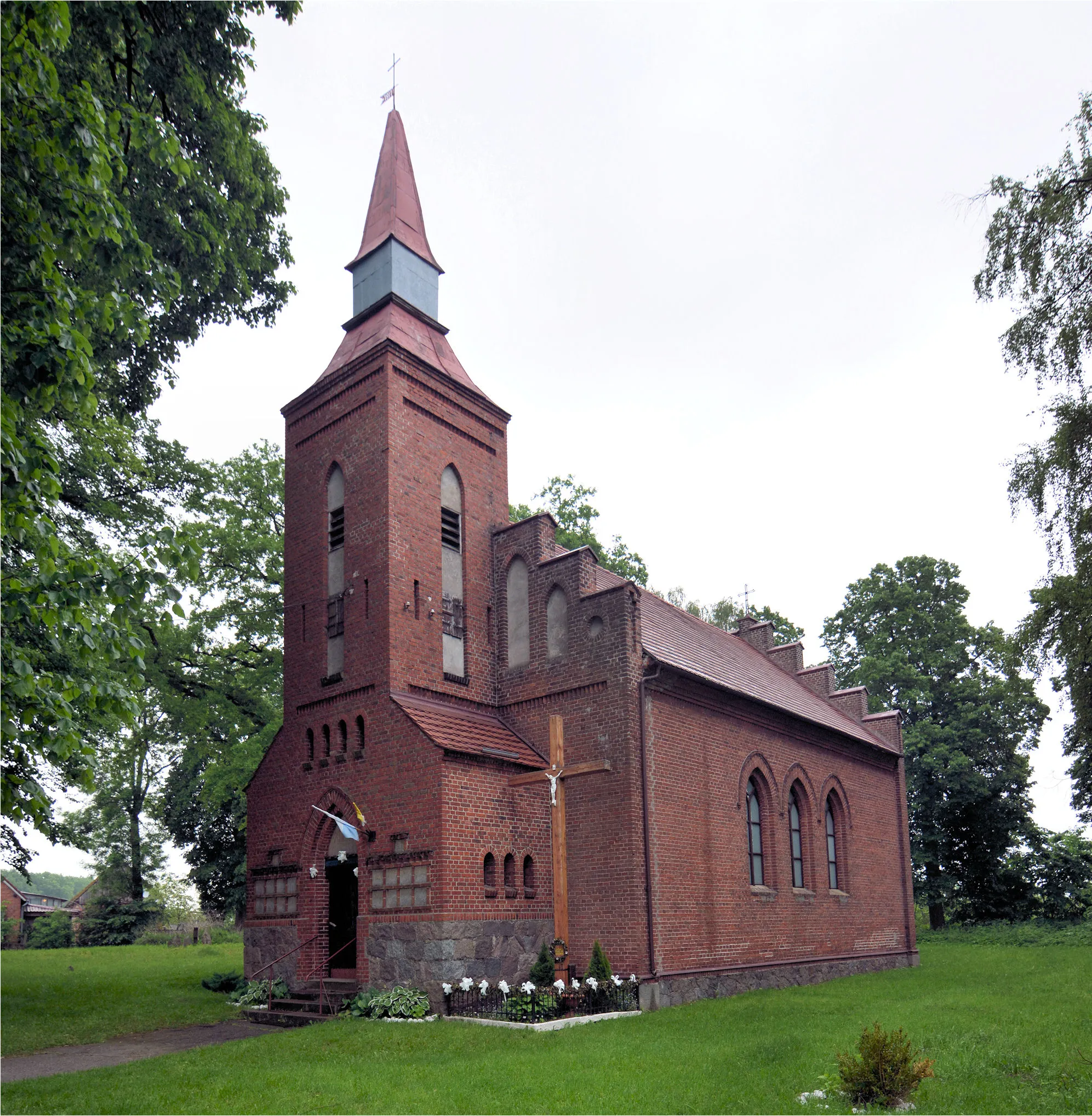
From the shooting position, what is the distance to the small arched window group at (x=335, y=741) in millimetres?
17000

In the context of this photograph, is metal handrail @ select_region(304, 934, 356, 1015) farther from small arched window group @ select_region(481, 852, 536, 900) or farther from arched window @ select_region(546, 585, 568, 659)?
arched window @ select_region(546, 585, 568, 659)

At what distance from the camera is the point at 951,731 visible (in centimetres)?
3516

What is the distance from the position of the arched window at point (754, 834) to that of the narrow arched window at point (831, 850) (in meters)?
3.36

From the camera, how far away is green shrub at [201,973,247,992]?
20469 mm

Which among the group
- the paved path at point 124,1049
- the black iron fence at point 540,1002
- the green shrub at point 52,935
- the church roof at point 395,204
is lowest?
the green shrub at point 52,935

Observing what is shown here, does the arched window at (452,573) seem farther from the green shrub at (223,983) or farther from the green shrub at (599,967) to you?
the green shrub at (223,983)

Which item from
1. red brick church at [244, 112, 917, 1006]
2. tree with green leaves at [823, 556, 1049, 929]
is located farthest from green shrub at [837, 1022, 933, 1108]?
tree with green leaves at [823, 556, 1049, 929]

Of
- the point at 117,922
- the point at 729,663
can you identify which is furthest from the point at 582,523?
the point at 117,922

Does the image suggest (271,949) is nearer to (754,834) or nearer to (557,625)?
(557,625)

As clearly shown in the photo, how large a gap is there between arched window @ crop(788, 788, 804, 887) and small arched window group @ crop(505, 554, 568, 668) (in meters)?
7.04

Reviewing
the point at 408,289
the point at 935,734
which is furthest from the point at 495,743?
the point at 935,734

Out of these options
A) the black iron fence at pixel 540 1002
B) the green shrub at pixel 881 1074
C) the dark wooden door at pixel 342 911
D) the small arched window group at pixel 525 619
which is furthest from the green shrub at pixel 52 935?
the green shrub at pixel 881 1074

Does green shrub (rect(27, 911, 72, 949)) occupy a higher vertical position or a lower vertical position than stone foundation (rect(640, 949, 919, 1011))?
lower

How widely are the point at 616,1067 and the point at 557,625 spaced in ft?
28.7
